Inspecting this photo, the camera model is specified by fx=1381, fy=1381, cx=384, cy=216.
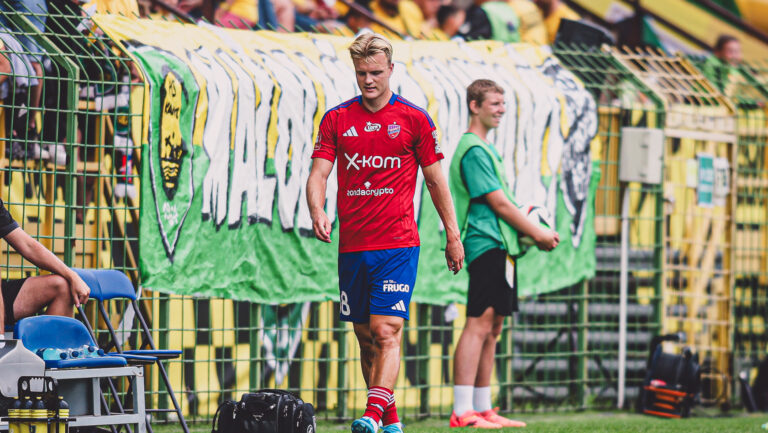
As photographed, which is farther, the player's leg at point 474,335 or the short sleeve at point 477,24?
the short sleeve at point 477,24

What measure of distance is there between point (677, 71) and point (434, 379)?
3.81m

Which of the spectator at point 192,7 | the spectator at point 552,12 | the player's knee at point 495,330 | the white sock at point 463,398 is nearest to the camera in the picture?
the white sock at point 463,398

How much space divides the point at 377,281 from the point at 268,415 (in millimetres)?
943

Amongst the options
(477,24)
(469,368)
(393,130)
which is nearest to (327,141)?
(393,130)

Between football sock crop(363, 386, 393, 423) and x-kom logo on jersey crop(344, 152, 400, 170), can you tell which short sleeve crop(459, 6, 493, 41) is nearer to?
x-kom logo on jersey crop(344, 152, 400, 170)

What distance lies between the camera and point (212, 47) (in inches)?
372

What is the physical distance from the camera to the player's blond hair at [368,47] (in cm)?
727

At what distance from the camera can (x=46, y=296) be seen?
7.28 meters

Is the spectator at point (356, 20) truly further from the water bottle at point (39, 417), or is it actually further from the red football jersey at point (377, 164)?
the water bottle at point (39, 417)

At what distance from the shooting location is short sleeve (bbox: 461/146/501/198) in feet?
29.3

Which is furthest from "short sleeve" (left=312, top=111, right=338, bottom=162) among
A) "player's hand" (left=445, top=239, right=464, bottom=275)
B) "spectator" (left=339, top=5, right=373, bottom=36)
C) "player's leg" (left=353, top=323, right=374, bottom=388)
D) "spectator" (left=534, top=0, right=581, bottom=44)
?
"spectator" (left=534, top=0, right=581, bottom=44)

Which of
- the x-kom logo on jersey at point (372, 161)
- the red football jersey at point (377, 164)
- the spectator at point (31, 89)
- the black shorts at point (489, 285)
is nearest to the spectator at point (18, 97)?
the spectator at point (31, 89)

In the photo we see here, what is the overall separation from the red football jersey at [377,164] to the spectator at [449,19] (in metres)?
7.32

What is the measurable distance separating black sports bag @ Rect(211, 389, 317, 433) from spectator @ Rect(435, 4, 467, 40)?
7770mm
